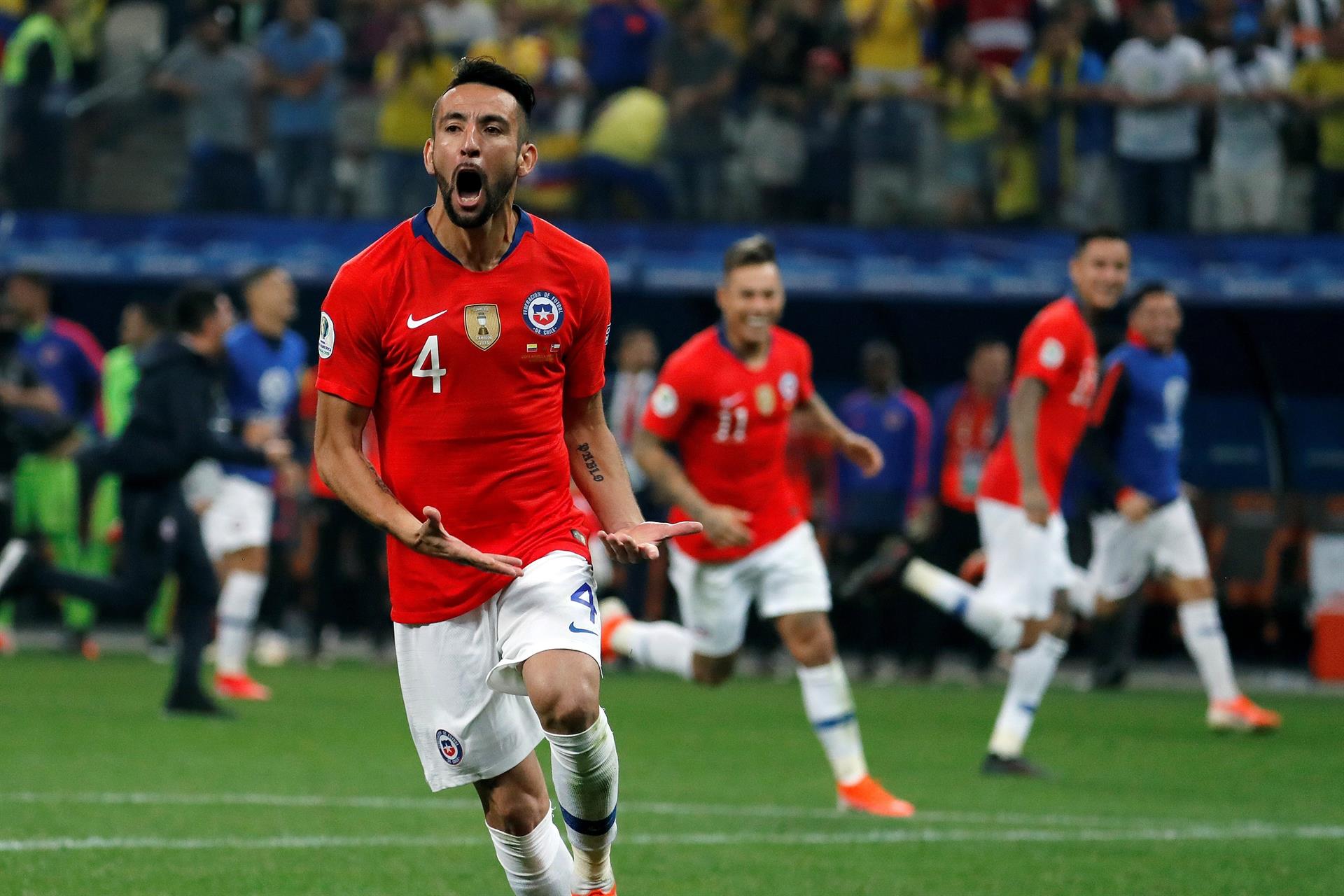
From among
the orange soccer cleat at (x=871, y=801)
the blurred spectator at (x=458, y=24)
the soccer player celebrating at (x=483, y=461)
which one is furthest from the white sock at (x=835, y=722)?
the blurred spectator at (x=458, y=24)

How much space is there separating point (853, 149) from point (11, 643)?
7.83 metres

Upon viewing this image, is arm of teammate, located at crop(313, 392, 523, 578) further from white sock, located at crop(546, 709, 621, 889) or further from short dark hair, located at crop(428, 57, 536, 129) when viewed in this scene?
short dark hair, located at crop(428, 57, 536, 129)

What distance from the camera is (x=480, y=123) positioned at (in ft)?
17.3

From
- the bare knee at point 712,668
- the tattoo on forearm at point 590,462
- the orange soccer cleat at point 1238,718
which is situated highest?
the tattoo on forearm at point 590,462

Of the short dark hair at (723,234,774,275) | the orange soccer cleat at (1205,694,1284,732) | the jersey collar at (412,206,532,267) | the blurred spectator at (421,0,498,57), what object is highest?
the blurred spectator at (421,0,498,57)

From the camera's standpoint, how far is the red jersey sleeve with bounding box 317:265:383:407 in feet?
17.6

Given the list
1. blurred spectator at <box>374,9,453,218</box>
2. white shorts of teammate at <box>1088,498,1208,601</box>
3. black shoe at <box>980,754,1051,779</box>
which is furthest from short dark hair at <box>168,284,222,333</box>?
white shorts of teammate at <box>1088,498,1208,601</box>

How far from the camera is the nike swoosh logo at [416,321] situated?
534 cm

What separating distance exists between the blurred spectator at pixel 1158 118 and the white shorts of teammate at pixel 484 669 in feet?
38.2

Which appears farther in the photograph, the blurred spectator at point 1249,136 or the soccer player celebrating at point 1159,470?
the blurred spectator at point 1249,136

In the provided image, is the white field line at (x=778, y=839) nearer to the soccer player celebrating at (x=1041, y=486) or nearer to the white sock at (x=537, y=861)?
the soccer player celebrating at (x=1041, y=486)

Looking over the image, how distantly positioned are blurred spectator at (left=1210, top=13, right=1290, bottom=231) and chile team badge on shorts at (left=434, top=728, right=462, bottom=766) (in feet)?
39.4

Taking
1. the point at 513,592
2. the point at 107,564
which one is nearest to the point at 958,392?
Result: the point at 107,564

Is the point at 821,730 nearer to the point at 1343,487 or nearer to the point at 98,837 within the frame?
the point at 98,837
